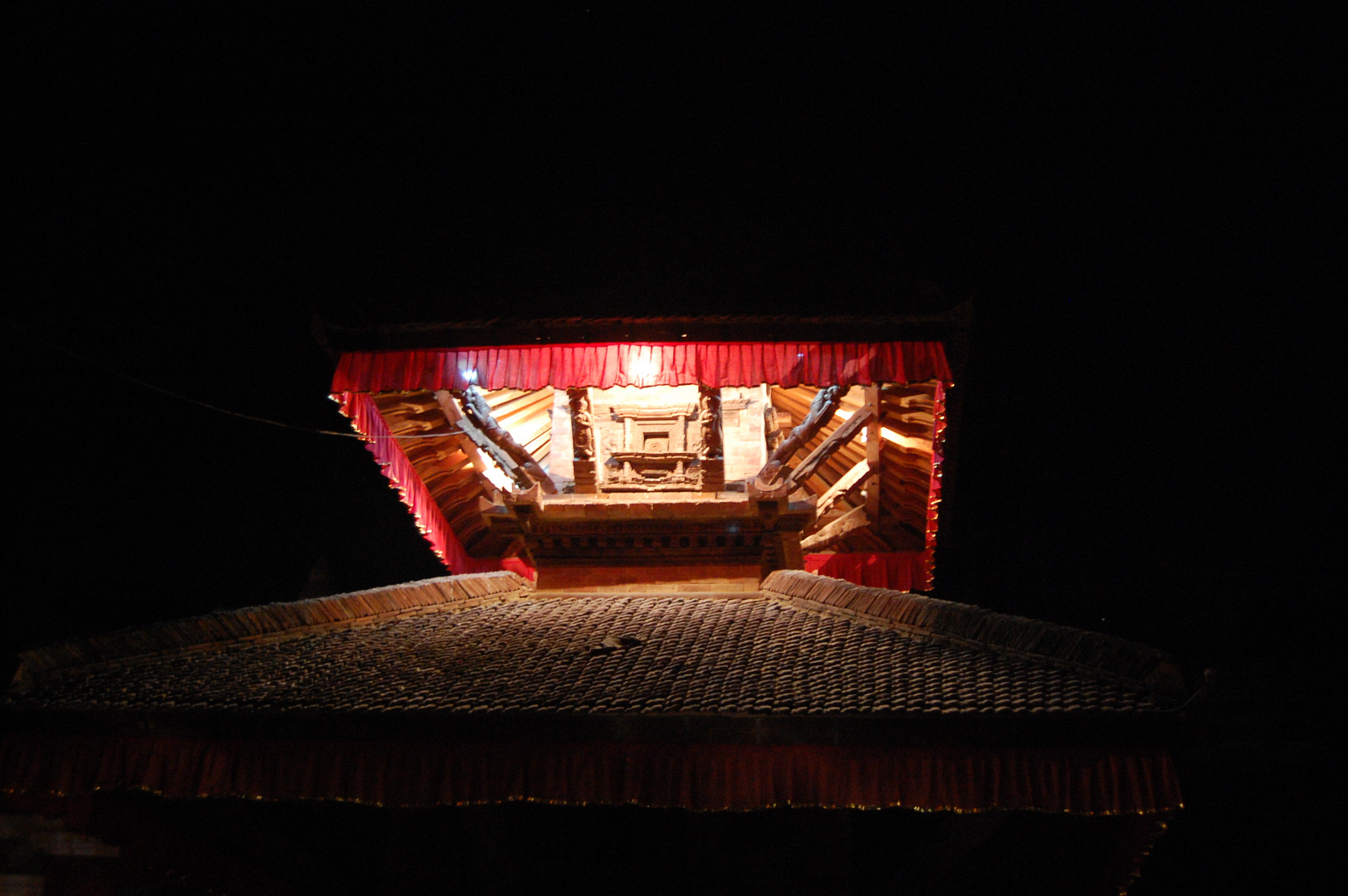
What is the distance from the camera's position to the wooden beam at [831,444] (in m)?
8.57

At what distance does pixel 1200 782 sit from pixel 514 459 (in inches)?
396

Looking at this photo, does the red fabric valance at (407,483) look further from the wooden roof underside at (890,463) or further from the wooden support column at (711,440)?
the wooden roof underside at (890,463)

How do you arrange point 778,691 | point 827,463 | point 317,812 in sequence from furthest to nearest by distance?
point 827,463 → point 317,812 → point 778,691

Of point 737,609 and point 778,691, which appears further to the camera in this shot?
point 737,609

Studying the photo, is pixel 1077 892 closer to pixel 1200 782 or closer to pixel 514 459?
pixel 514 459

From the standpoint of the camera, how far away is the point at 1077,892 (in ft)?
17.0

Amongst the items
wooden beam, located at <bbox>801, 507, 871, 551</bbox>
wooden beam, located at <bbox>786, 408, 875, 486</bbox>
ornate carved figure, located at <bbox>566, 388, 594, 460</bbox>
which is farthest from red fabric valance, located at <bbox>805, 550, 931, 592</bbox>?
ornate carved figure, located at <bbox>566, 388, 594, 460</bbox>

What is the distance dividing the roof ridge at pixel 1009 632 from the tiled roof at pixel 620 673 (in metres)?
0.03

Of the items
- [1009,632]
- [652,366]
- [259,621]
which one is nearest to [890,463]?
[652,366]

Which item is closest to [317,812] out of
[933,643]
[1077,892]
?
[933,643]

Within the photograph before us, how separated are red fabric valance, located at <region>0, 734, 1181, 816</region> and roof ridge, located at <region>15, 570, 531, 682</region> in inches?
26.7

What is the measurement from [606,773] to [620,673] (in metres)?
0.79

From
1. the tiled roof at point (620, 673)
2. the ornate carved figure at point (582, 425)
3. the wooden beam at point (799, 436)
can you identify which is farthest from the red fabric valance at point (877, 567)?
the tiled roof at point (620, 673)

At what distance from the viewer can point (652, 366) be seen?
26.7 ft
